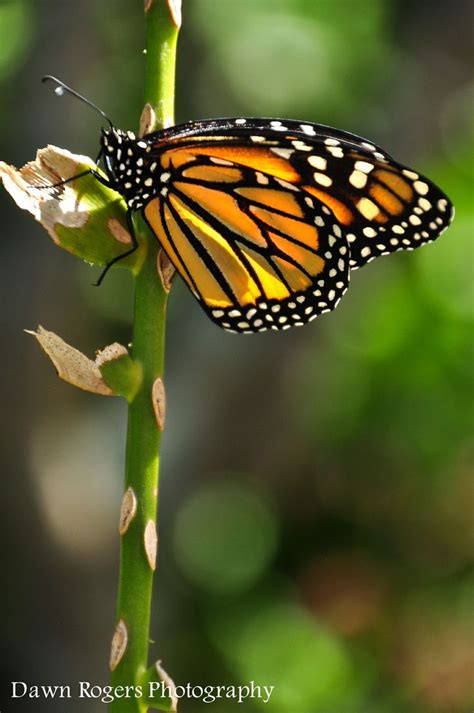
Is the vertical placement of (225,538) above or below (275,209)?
below

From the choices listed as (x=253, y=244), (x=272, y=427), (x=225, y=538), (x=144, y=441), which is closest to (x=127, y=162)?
(x=253, y=244)

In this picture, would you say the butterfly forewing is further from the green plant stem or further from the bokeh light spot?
the bokeh light spot

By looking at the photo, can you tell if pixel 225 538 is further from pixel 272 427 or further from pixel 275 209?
pixel 275 209

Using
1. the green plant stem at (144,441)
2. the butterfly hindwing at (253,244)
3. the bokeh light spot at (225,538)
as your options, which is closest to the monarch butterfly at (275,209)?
the butterfly hindwing at (253,244)

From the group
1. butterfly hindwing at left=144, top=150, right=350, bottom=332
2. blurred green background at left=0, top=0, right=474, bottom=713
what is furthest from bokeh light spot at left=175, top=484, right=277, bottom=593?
butterfly hindwing at left=144, top=150, right=350, bottom=332

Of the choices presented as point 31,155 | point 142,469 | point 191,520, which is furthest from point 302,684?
point 142,469

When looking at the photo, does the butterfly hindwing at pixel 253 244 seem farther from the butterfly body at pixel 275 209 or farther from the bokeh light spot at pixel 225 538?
the bokeh light spot at pixel 225 538
